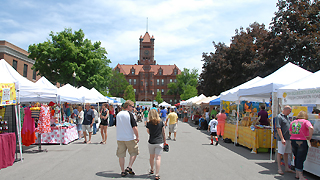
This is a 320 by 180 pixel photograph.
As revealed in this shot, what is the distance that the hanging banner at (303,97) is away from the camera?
279 inches

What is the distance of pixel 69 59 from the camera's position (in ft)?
103

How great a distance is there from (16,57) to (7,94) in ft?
105

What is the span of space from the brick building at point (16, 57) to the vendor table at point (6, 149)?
29.6 metres

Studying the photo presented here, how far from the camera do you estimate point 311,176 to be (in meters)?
6.91

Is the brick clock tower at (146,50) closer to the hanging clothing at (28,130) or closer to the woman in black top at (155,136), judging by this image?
the hanging clothing at (28,130)

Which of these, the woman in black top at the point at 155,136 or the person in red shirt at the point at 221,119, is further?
the person in red shirt at the point at 221,119

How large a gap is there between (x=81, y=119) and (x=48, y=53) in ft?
67.5

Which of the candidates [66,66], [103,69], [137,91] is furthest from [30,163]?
[137,91]

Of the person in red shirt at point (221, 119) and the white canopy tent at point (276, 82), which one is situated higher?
the white canopy tent at point (276, 82)

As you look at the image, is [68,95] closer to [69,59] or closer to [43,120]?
[43,120]

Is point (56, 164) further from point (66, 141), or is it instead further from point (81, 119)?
point (81, 119)

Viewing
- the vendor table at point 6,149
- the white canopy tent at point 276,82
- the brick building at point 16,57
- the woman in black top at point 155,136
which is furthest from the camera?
the brick building at point 16,57

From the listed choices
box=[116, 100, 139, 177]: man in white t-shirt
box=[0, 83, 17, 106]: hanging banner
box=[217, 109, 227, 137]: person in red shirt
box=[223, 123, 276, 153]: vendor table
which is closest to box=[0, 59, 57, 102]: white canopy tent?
box=[0, 83, 17, 106]: hanging banner

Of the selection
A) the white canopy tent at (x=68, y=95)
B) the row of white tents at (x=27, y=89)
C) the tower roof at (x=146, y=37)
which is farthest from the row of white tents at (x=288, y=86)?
the tower roof at (x=146, y=37)
